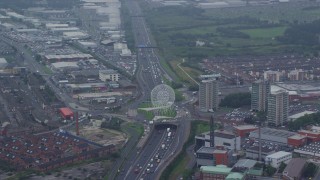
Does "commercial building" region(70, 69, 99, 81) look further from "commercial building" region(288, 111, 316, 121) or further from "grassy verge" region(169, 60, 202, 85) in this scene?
"commercial building" region(288, 111, 316, 121)

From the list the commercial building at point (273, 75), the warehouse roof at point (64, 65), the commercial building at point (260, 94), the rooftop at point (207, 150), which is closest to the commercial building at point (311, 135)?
the rooftop at point (207, 150)

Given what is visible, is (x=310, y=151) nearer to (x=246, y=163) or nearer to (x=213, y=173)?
(x=246, y=163)

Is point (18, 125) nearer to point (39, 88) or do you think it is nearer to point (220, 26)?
point (39, 88)

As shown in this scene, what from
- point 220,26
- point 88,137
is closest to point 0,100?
point 88,137

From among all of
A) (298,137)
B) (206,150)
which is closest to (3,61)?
(206,150)

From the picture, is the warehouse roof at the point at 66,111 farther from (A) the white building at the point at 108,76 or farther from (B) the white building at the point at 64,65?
(B) the white building at the point at 64,65

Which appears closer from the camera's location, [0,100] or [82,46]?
[0,100]
